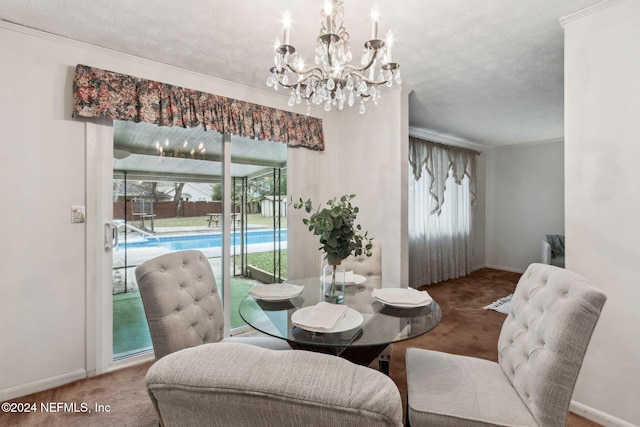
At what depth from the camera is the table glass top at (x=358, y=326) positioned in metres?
1.29

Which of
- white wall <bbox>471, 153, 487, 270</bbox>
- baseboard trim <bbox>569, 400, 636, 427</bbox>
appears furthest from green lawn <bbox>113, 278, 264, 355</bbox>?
white wall <bbox>471, 153, 487, 270</bbox>

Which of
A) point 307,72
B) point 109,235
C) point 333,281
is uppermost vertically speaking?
point 307,72

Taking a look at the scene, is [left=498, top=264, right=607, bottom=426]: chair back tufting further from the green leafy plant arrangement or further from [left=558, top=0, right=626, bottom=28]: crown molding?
[left=558, top=0, right=626, bottom=28]: crown molding

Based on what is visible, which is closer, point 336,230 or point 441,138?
point 336,230

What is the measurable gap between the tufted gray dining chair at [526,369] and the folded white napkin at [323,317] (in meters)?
0.44

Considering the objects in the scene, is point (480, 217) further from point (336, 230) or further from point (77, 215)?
point (77, 215)

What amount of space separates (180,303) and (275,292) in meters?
0.52

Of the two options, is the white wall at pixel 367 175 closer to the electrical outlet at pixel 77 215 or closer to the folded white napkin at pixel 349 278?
the folded white napkin at pixel 349 278

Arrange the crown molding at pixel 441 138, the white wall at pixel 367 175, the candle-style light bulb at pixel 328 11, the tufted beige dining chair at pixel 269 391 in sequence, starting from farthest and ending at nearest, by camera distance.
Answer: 1. the crown molding at pixel 441 138
2. the white wall at pixel 367 175
3. the candle-style light bulb at pixel 328 11
4. the tufted beige dining chair at pixel 269 391

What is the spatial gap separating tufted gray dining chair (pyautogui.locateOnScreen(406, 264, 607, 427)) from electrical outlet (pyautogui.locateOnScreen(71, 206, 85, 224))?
244 centimetres

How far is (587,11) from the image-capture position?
1.84 meters

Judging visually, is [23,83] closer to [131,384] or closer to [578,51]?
[131,384]

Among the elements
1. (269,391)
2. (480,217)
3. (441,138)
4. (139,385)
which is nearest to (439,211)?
(441,138)

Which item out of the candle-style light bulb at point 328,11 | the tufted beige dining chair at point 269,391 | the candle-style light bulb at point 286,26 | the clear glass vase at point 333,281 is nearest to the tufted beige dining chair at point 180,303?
the clear glass vase at point 333,281
